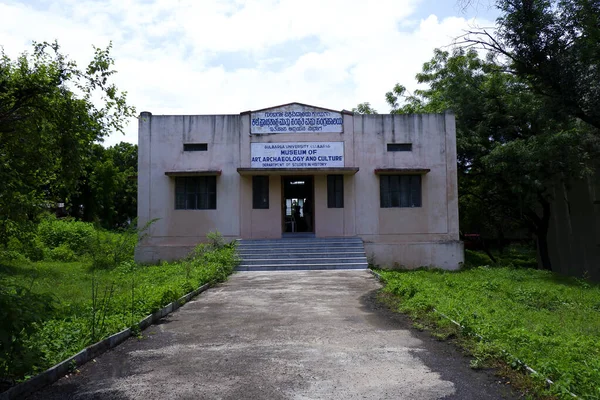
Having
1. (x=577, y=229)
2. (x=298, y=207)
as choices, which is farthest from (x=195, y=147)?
(x=577, y=229)

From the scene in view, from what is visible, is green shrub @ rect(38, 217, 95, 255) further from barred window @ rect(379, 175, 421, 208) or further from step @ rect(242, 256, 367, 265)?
barred window @ rect(379, 175, 421, 208)

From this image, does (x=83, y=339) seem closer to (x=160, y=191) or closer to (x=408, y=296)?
(x=408, y=296)

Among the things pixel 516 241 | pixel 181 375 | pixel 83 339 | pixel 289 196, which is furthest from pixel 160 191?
pixel 516 241

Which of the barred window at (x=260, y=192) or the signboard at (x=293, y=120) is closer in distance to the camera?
the signboard at (x=293, y=120)

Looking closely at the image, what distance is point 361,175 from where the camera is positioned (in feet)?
61.1

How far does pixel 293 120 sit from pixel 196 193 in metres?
4.45

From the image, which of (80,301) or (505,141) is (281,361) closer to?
(80,301)

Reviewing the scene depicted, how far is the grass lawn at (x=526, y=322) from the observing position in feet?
15.5

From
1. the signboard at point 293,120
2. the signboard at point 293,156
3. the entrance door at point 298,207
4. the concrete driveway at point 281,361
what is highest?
the signboard at point 293,120

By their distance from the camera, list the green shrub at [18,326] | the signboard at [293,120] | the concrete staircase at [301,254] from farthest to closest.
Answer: the signboard at [293,120]
the concrete staircase at [301,254]
the green shrub at [18,326]

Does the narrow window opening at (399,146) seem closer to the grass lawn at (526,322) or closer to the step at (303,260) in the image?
the step at (303,260)

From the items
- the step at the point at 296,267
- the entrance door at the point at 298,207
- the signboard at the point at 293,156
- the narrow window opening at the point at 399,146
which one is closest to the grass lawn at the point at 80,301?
the step at the point at 296,267

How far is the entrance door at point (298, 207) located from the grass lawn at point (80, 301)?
449cm

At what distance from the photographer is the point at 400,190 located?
738 inches
